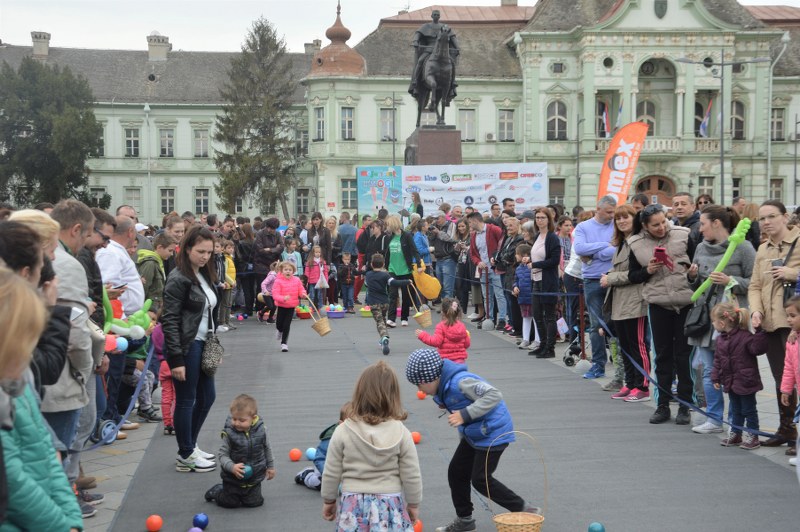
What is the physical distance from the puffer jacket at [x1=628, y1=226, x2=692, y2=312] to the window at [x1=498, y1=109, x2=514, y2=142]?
50.9 meters

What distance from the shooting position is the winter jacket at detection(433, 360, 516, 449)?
5.70 meters

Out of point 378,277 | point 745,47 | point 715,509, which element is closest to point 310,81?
point 745,47

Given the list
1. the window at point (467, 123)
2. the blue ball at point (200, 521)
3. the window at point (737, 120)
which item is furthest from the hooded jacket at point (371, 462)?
the window at point (737, 120)

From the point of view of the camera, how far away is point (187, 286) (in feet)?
23.5

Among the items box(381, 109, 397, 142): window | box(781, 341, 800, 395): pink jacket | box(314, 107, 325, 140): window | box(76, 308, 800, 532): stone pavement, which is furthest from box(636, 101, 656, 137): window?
box(781, 341, 800, 395): pink jacket

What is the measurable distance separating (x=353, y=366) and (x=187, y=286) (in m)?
6.05

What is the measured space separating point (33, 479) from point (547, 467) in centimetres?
494

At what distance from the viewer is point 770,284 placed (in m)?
7.92

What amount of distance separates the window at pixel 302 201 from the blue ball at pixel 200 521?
59.5 metres

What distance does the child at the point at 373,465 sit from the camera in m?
4.86

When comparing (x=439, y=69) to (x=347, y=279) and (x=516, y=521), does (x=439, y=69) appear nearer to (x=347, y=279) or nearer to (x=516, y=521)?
(x=347, y=279)

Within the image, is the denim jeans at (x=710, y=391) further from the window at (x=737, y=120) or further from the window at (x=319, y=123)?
the window at (x=737, y=120)

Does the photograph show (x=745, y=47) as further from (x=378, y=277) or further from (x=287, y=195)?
(x=378, y=277)

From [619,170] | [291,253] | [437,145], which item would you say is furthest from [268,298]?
[437,145]
